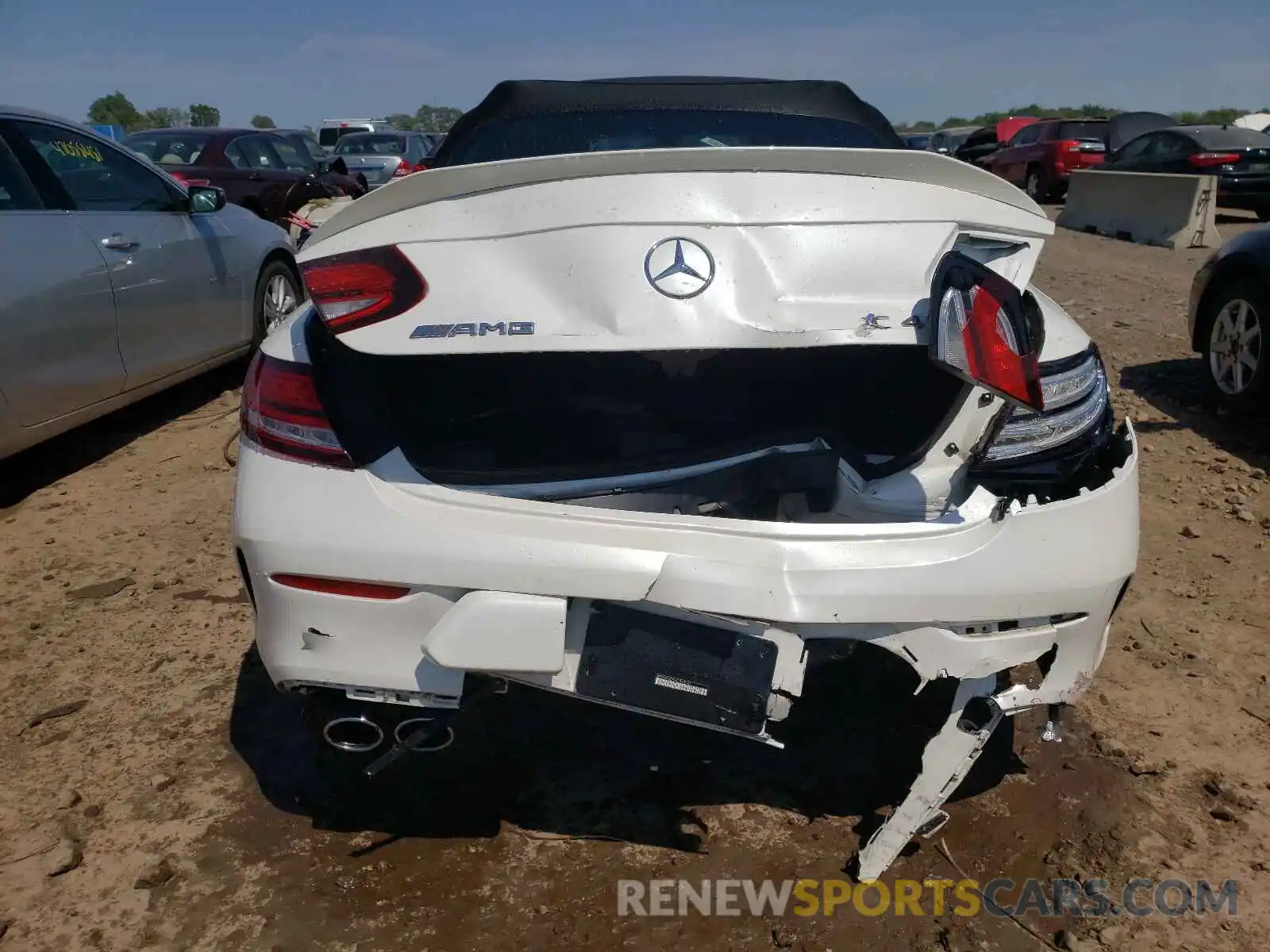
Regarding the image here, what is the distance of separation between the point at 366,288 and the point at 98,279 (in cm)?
331

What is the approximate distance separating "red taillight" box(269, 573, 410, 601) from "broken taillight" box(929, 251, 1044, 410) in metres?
1.13

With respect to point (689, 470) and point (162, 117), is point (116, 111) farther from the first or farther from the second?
point (689, 470)

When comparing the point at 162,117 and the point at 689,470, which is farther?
the point at 162,117

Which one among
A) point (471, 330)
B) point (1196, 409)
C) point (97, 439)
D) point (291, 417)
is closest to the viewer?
point (471, 330)

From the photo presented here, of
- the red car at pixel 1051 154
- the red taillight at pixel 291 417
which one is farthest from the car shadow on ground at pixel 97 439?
the red car at pixel 1051 154

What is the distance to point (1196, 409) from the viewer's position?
5.82 metres

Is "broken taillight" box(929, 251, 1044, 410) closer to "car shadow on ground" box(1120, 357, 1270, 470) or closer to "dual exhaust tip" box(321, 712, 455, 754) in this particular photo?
"dual exhaust tip" box(321, 712, 455, 754)

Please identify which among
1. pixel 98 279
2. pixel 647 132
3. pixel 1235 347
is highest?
pixel 647 132

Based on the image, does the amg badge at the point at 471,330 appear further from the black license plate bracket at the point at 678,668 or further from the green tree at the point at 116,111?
the green tree at the point at 116,111

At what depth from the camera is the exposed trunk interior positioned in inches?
86.5

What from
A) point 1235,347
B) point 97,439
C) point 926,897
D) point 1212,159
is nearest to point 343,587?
point 926,897

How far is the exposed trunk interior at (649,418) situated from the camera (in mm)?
2197

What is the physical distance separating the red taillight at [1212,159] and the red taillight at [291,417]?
1590 centimetres

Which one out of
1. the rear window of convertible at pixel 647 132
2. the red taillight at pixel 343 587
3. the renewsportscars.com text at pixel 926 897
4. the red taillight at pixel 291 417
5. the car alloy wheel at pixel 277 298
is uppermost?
the rear window of convertible at pixel 647 132
